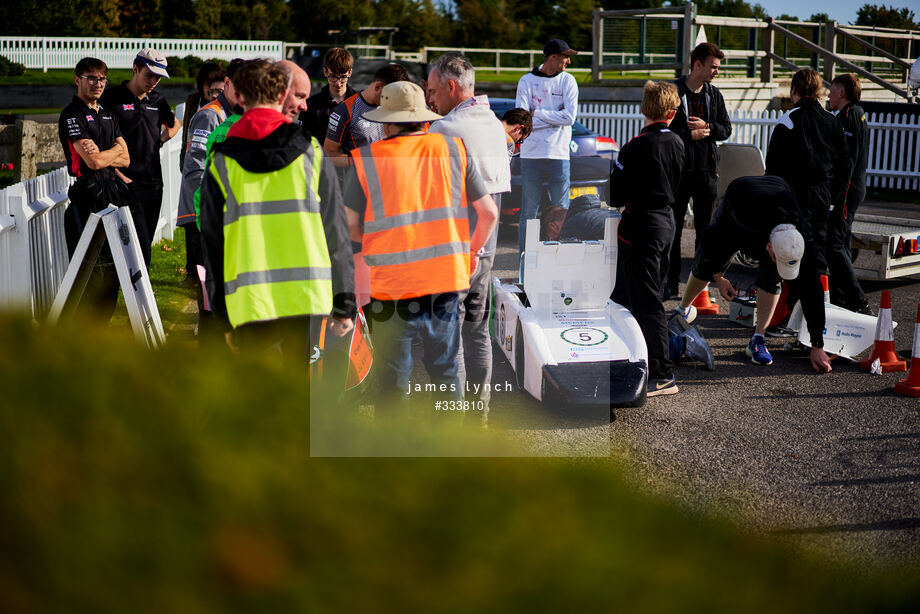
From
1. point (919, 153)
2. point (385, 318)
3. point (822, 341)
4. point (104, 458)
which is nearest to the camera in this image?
point (104, 458)

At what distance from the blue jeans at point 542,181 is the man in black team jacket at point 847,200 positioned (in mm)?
2467

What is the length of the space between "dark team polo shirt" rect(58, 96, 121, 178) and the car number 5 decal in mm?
3550

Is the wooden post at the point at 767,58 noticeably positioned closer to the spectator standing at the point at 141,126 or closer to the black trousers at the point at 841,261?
the black trousers at the point at 841,261

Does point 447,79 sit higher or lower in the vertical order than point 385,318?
higher

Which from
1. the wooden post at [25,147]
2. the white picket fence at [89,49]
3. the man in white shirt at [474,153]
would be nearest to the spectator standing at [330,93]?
the man in white shirt at [474,153]

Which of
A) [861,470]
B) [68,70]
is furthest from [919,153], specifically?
[68,70]

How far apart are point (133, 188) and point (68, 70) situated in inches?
1551

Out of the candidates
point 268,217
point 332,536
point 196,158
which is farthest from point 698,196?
point 332,536

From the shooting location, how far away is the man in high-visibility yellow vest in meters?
4.02

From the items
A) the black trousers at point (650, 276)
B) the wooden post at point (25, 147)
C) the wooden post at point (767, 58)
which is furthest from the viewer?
the wooden post at point (767, 58)

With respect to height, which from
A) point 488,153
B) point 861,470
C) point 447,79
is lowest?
point 861,470

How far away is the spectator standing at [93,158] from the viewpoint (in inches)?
258

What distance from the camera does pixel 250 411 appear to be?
2.62 metres

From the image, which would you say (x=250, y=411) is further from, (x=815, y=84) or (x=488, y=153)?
(x=815, y=84)
